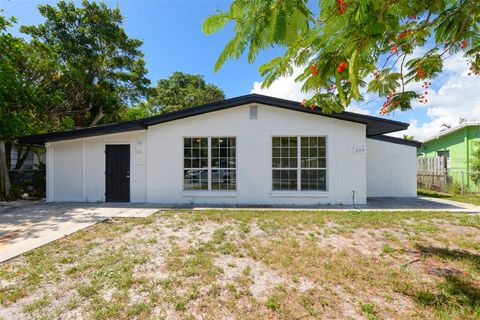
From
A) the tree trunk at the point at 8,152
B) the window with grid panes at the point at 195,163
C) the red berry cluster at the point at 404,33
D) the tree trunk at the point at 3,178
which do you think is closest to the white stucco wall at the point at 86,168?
the window with grid panes at the point at 195,163

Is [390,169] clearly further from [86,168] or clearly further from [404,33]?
[86,168]

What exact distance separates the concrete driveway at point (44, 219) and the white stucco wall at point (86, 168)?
0.62m

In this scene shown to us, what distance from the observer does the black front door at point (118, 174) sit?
348 inches

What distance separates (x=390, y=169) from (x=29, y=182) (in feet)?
Result: 55.2

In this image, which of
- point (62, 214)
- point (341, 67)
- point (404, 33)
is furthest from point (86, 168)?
point (404, 33)

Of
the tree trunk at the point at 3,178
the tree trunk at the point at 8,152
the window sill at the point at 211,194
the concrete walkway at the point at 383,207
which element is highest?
the tree trunk at the point at 8,152

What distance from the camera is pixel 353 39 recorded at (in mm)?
1788

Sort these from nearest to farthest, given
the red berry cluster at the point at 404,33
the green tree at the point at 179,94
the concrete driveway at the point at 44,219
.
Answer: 1. the red berry cluster at the point at 404,33
2. the concrete driveway at the point at 44,219
3. the green tree at the point at 179,94

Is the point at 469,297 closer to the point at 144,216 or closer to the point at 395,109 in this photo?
the point at 395,109

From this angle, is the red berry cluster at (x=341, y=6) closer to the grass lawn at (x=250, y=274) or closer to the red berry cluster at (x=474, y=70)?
the red berry cluster at (x=474, y=70)

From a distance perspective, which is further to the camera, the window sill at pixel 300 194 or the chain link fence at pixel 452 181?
the chain link fence at pixel 452 181

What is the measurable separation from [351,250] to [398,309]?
168cm

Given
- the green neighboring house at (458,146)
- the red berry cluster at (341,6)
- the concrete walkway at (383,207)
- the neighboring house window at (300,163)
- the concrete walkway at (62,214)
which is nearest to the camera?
the red berry cluster at (341,6)

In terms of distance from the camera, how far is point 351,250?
4.20m
